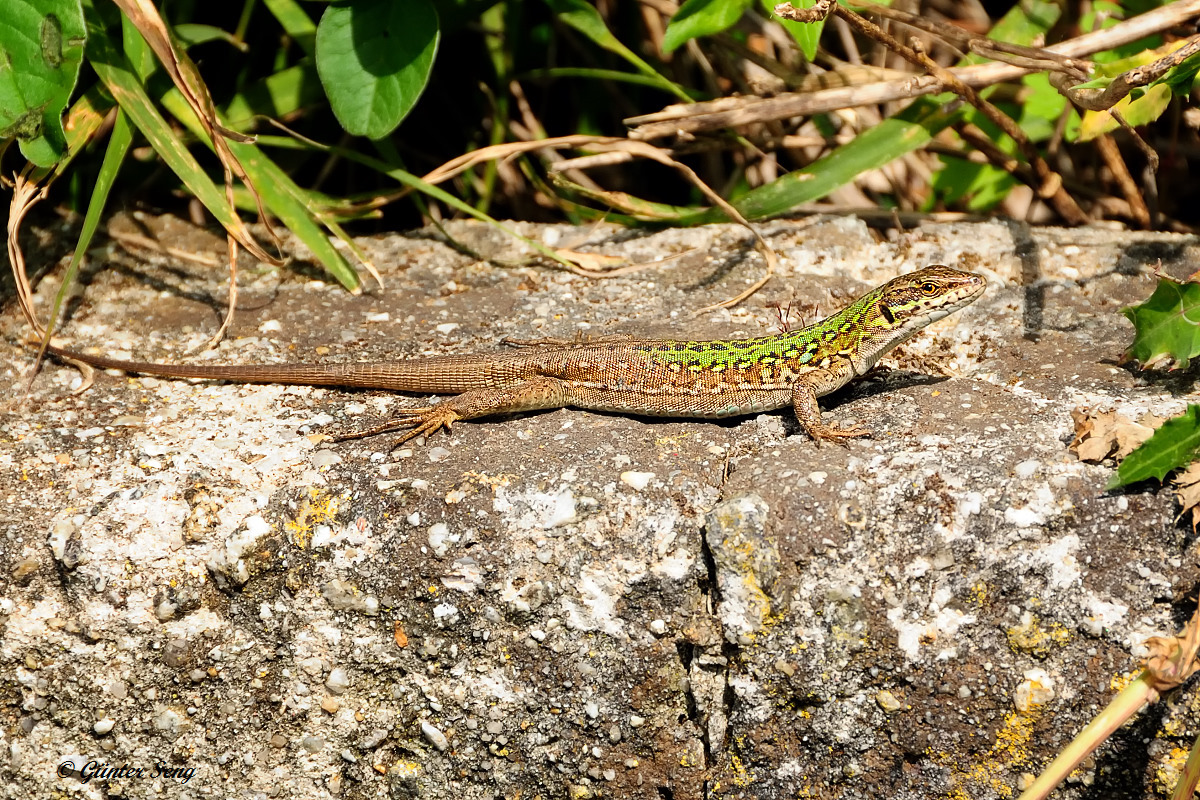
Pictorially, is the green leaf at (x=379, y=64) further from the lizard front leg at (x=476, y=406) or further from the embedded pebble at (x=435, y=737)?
the embedded pebble at (x=435, y=737)

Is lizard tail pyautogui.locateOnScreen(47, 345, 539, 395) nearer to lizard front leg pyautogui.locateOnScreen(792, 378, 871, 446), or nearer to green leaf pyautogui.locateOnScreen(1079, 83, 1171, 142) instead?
lizard front leg pyautogui.locateOnScreen(792, 378, 871, 446)

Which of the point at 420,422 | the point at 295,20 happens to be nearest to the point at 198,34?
the point at 295,20

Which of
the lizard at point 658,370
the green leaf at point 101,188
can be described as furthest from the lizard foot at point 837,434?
the green leaf at point 101,188

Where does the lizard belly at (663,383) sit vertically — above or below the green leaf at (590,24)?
below

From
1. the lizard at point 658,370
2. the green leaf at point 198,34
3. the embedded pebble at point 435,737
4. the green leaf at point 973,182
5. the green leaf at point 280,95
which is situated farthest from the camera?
the green leaf at point 973,182

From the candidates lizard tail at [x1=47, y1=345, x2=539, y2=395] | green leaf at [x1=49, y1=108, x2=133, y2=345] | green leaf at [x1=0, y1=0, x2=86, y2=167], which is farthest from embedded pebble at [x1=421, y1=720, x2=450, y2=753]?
green leaf at [x1=0, y1=0, x2=86, y2=167]
